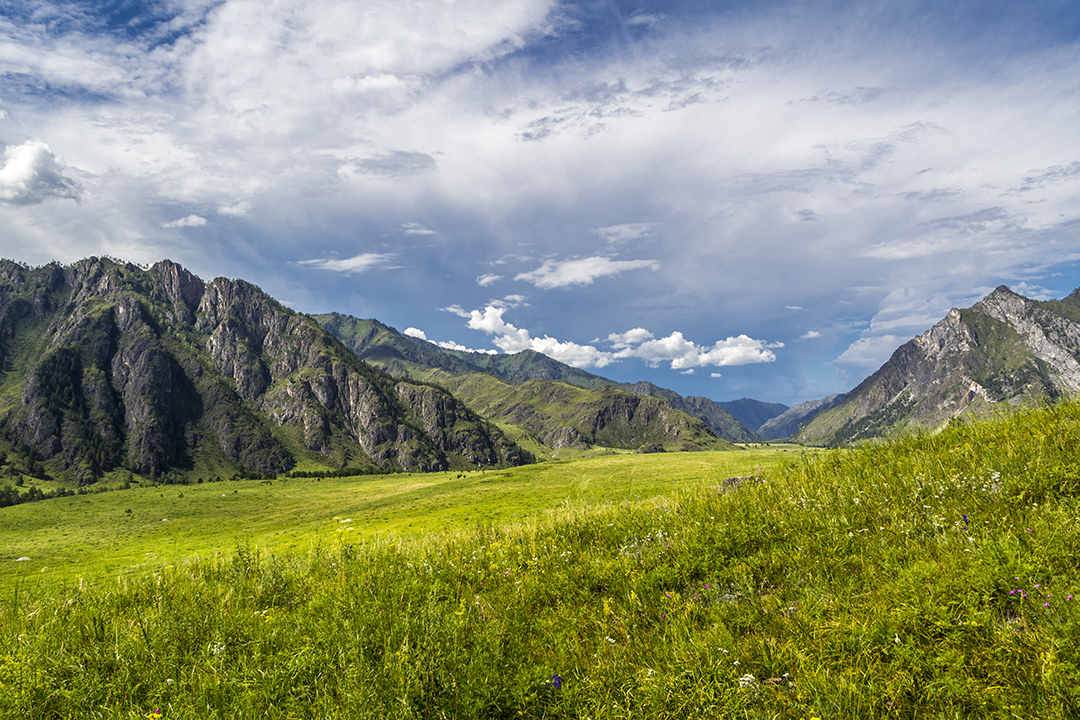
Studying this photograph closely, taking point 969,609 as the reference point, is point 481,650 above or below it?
below

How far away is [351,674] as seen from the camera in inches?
176

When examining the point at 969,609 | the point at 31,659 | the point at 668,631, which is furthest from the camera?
the point at 668,631

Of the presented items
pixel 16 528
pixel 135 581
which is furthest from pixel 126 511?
pixel 135 581

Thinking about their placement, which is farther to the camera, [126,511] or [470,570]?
[126,511]

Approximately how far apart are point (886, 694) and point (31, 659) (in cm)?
828

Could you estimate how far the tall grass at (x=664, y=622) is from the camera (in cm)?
413

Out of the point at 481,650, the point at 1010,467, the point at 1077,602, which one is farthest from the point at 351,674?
the point at 1010,467

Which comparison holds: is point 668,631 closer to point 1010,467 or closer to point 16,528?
point 1010,467

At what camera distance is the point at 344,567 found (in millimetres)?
8398

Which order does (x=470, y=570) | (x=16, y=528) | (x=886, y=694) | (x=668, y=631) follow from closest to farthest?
(x=886, y=694) < (x=668, y=631) < (x=470, y=570) < (x=16, y=528)

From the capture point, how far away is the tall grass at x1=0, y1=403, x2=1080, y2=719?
4129mm

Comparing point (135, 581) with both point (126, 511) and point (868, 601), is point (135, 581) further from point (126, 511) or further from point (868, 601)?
point (126, 511)

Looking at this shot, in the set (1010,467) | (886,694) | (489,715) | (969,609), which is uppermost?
(1010,467)

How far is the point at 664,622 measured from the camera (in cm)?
578
